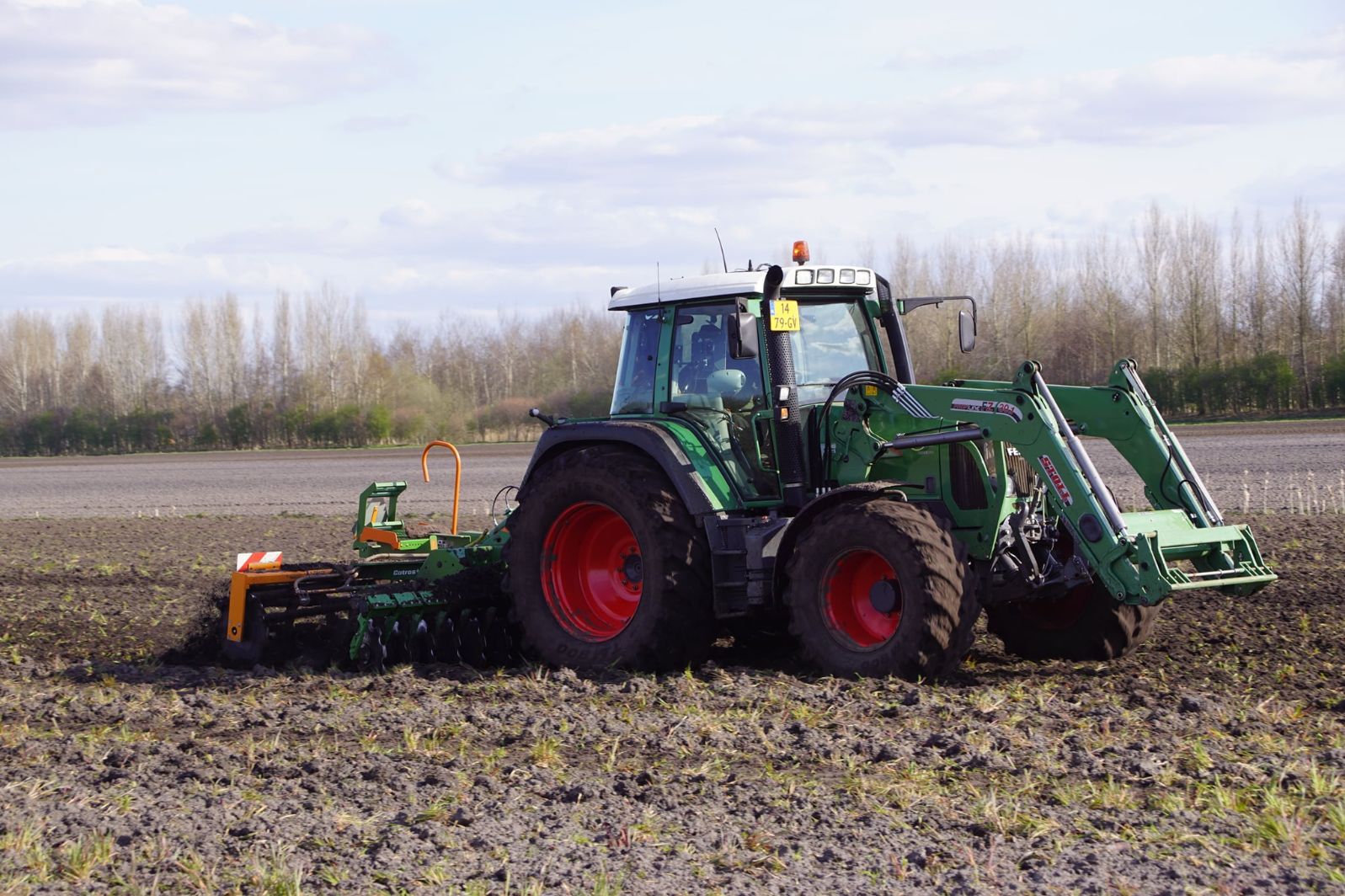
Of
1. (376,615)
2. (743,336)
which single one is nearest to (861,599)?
(743,336)

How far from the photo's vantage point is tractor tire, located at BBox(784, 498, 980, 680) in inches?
276

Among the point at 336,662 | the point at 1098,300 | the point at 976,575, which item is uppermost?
the point at 1098,300

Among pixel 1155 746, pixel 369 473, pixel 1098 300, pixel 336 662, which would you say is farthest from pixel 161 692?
pixel 1098 300

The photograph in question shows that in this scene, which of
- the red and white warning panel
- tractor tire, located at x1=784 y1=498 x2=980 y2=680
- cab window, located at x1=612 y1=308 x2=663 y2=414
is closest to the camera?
tractor tire, located at x1=784 y1=498 x2=980 y2=680

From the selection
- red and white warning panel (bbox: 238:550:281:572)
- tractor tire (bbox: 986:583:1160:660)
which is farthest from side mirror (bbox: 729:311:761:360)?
red and white warning panel (bbox: 238:550:281:572)

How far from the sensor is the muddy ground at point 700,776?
15.0 ft

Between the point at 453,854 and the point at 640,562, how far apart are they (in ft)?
12.3

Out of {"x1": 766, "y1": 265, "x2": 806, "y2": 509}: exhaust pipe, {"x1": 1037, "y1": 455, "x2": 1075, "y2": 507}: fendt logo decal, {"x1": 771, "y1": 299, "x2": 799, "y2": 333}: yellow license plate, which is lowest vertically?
{"x1": 1037, "y1": 455, "x2": 1075, "y2": 507}: fendt logo decal

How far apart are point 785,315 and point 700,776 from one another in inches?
126

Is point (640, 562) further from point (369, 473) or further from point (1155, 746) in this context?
point (369, 473)

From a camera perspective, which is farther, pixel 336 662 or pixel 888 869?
pixel 336 662

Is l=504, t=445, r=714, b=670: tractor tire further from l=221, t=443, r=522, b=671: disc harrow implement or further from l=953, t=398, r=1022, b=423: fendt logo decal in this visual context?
l=953, t=398, r=1022, b=423: fendt logo decal

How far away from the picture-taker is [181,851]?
486 cm

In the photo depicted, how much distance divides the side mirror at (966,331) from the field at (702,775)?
1919mm
